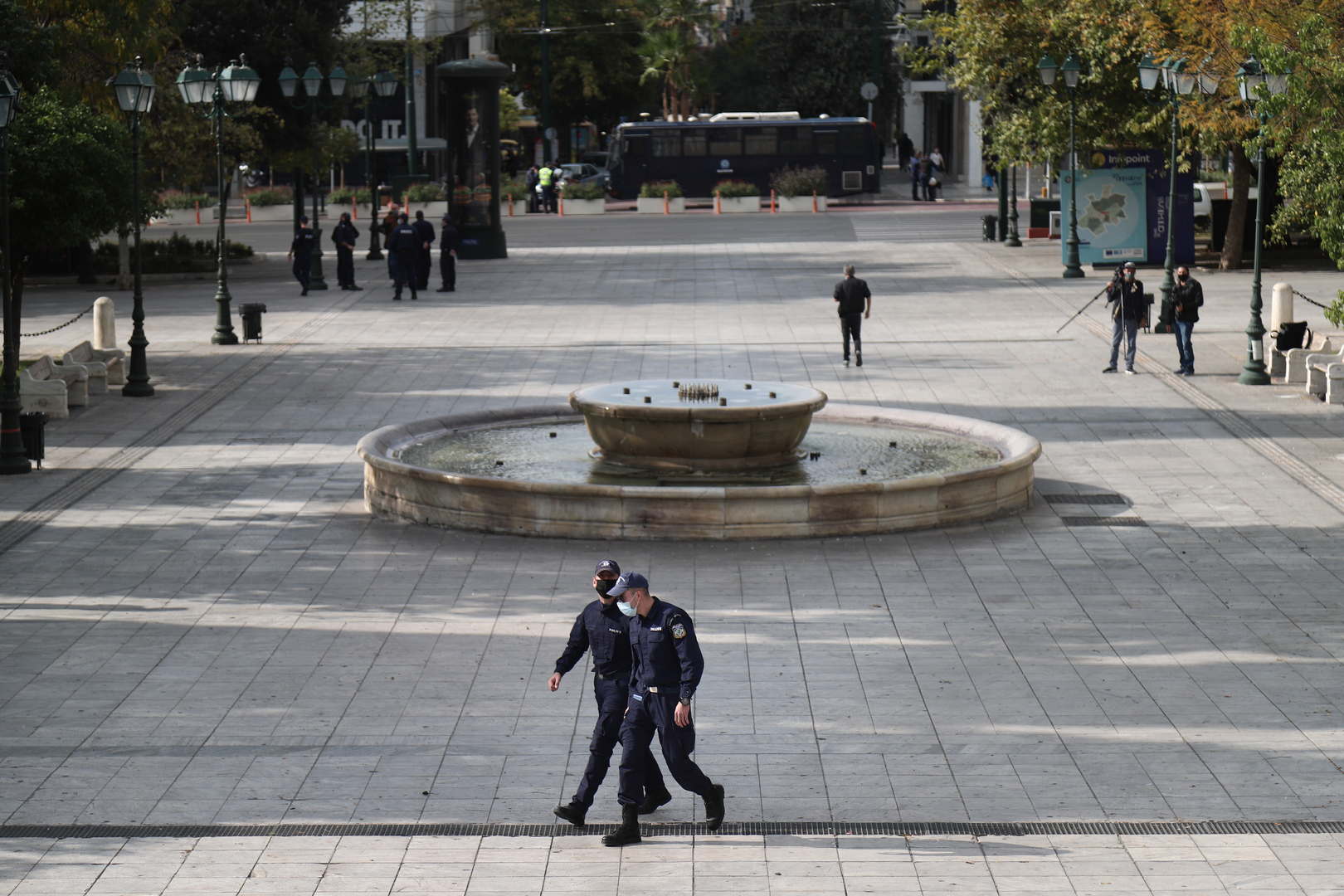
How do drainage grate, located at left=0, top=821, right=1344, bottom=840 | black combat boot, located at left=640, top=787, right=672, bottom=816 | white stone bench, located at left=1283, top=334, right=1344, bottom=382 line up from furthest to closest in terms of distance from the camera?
white stone bench, located at left=1283, top=334, right=1344, bottom=382 < black combat boot, located at left=640, top=787, right=672, bottom=816 < drainage grate, located at left=0, top=821, right=1344, bottom=840

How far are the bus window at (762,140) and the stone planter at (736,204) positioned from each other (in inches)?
234

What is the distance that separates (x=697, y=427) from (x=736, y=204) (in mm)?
38123

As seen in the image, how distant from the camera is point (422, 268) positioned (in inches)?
1246

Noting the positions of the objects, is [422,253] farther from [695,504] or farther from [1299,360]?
[695,504]

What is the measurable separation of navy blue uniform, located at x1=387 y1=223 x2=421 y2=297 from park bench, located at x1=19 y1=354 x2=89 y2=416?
10395 mm

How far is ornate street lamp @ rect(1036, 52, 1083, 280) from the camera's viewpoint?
31359 mm

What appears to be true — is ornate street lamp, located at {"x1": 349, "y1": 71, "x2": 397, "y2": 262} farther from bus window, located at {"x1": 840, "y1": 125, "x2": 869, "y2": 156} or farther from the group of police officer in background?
the group of police officer in background

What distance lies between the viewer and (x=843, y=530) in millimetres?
13898

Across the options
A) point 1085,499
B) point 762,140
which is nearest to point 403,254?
point 1085,499

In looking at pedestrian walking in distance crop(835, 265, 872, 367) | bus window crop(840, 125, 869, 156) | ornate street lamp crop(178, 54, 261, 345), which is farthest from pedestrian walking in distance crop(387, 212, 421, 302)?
bus window crop(840, 125, 869, 156)

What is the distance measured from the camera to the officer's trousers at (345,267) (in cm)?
3247

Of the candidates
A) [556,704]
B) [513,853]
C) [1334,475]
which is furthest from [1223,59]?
[513,853]

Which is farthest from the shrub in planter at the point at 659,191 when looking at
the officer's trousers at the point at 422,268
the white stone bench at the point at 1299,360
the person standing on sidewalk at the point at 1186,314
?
Answer: the white stone bench at the point at 1299,360

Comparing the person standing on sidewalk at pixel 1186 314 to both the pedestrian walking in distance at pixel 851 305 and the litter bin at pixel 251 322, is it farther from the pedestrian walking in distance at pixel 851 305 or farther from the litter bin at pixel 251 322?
the litter bin at pixel 251 322
